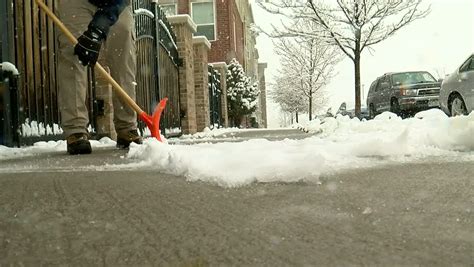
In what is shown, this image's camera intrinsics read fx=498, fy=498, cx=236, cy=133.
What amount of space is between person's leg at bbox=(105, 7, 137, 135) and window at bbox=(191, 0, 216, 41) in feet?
60.6

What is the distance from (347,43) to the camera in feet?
45.2

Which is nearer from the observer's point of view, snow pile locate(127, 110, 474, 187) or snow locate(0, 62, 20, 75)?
snow pile locate(127, 110, 474, 187)

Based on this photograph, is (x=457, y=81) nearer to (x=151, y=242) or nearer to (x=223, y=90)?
(x=223, y=90)

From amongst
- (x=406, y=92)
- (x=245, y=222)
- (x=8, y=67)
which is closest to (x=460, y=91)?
(x=406, y=92)

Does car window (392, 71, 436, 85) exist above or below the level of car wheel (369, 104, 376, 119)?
above

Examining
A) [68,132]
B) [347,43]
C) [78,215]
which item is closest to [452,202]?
[78,215]

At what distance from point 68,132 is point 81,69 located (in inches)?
19.5

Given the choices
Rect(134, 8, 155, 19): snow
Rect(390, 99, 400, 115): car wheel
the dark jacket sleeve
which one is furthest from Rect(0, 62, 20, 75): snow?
Rect(390, 99, 400, 115): car wheel

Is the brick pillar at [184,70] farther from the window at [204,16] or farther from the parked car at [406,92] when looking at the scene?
the window at [204,16]

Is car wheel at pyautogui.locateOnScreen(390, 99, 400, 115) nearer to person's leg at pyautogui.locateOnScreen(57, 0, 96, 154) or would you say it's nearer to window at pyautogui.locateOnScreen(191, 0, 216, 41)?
window at pyautogui.locateOnScreen(191, 0, 216, 41)

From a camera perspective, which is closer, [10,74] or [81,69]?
[81,69]

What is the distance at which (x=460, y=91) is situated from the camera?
9781 millimetres

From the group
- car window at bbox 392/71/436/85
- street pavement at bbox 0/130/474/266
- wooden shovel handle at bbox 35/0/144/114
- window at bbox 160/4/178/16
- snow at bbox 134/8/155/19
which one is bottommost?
street pavement at bbox 0/130/474/266

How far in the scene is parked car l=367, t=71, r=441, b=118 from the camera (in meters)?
14.5
